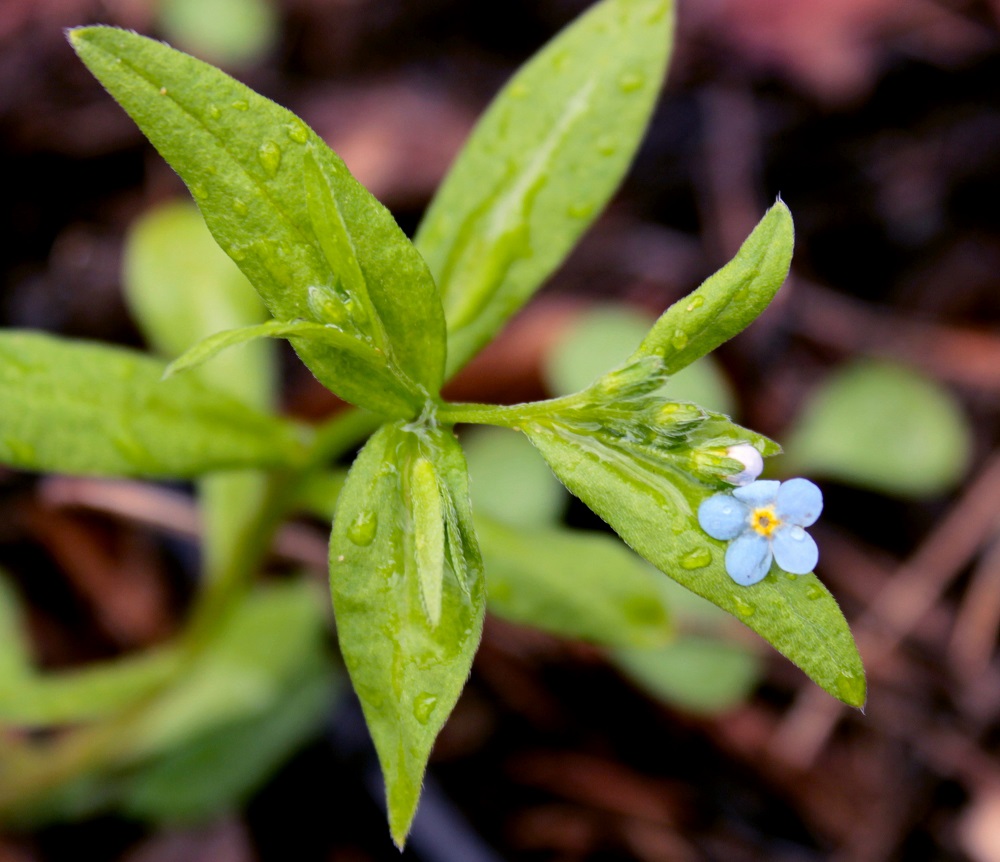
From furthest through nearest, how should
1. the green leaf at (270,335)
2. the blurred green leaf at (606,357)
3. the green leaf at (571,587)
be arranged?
the blurred green leaf at (606,357) → the green leaf at (571,587) → the green leaf at (270,335)

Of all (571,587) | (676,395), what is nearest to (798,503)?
(571,587)

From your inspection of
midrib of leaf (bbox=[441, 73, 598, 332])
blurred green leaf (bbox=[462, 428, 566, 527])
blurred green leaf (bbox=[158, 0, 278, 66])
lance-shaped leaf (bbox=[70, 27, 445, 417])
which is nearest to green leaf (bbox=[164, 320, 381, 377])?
lance-shaped leaf (bbox=[70, 27, 445, 417])

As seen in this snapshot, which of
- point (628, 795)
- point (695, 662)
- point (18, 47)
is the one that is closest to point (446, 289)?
point (695, 662)

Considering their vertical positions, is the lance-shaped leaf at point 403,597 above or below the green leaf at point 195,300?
above

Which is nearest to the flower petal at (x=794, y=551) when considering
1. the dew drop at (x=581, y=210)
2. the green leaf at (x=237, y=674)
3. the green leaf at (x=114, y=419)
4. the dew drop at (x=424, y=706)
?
the dew drop at (x=424, y=706)

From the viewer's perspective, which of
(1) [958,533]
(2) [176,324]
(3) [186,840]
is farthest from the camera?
(1) [958,533]

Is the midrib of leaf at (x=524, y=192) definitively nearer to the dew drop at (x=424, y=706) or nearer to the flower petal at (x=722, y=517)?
the flower petal at (x=722, y=517)

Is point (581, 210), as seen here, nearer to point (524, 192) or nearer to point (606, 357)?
point (524, 192)

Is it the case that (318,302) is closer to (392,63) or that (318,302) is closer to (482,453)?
(482,453)
